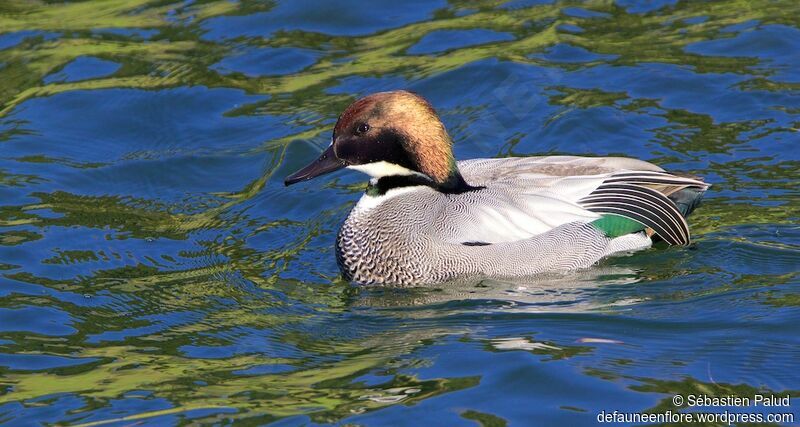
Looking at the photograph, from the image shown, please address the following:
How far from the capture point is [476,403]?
6.28 metres

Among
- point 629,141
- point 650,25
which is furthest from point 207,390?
point 650,25

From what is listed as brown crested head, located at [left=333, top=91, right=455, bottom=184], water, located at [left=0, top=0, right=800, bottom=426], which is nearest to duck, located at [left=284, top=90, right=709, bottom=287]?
brown crested head, located at [left=333, top=91, right=455, bottom=184]

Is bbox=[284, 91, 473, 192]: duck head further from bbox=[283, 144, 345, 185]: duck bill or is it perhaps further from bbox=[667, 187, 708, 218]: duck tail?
bbox=[667, 187, 708, 218]: duck tail

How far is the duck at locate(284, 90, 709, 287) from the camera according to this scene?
8.04 m

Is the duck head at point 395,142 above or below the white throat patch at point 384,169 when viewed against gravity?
above

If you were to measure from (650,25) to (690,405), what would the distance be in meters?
6.61

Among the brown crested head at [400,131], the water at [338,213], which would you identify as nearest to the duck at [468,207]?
the brown crested head at [400,131]

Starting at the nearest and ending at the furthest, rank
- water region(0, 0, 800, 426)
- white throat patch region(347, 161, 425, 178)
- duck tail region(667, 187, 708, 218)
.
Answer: water region(0, 0, 800, 426)
white throat patch region(347, 161, 425, 178)
duck tail region(667, 187, 708, 218)

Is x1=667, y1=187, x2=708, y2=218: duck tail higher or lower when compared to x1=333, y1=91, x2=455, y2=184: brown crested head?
lower

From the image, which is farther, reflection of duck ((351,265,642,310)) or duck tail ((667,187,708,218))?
duck tail ((667,187,708,218))

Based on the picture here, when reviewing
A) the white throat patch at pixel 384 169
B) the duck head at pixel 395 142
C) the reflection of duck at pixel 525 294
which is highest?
the duck head at pixel 395 142

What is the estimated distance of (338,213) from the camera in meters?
9.55

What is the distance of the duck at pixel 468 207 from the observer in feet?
26.4

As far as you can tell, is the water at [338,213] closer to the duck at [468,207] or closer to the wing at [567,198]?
the duck at [468,207]
